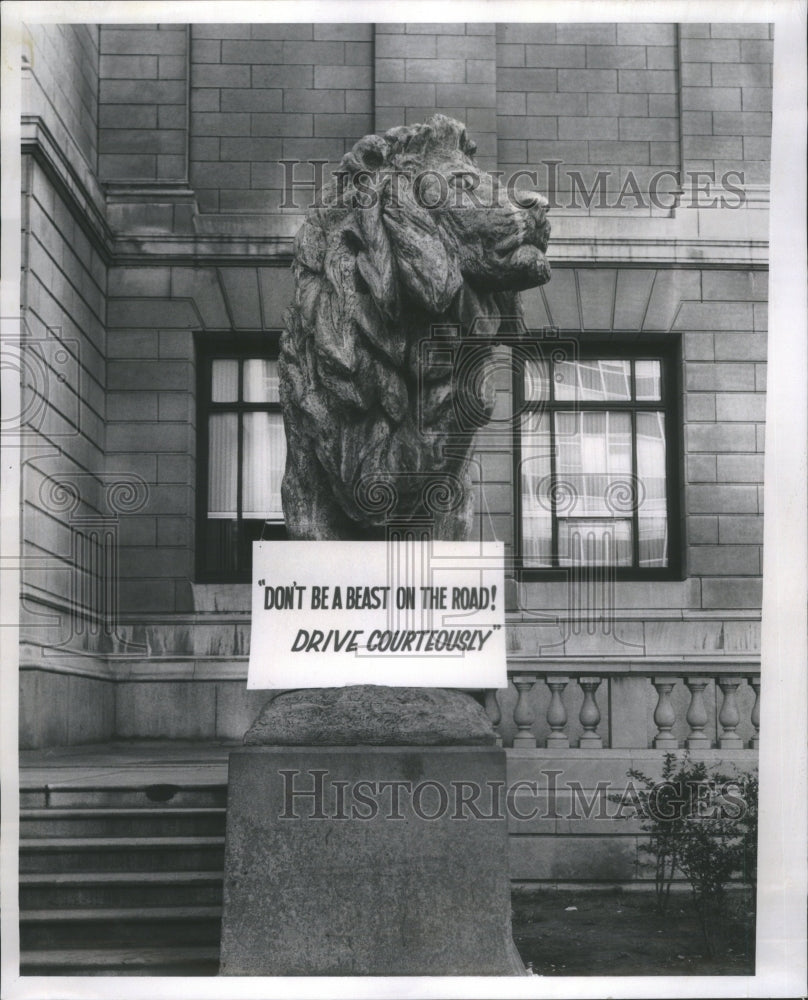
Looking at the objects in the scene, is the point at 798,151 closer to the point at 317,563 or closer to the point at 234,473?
the point at 317,563

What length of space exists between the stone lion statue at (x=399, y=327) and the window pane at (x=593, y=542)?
5.88 m

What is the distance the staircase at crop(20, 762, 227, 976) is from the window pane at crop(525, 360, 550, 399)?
5.74m

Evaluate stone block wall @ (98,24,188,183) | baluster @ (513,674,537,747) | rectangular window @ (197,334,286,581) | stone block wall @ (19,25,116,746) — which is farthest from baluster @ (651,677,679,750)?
stone block wall @ (98,24,188,183)

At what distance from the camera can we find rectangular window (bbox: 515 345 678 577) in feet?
36.0

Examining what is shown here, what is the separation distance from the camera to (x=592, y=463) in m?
11.0

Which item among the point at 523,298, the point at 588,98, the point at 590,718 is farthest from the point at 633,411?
the point at 590,718

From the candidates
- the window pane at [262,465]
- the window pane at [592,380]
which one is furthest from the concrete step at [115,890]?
the window pane at [592,380]

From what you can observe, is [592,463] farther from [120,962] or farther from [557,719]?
[120,962]

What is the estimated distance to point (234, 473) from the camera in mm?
11180

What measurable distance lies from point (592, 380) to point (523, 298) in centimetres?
101

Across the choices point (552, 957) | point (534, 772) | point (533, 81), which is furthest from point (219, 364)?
point (552, 957)

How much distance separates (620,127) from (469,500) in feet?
24.1

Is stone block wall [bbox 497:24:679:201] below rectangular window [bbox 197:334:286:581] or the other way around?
the other way around

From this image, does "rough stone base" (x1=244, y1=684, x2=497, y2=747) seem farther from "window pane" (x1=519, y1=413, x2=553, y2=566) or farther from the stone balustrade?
"window pane" (x1=519, y1=413, x2=553, y2=566)
